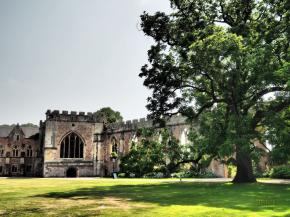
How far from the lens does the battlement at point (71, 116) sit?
54.4 metres

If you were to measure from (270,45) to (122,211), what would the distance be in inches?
619

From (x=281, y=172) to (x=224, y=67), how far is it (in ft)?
52.3

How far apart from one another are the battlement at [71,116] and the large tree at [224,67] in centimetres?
3171

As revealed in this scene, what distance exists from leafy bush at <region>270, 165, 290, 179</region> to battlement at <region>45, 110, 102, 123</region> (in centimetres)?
3232

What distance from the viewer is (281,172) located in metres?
33.1

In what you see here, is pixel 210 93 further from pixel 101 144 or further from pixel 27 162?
pixel 27 162

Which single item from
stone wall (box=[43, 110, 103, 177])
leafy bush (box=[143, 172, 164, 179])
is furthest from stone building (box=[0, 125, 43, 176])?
leafy bush (box=[143, 172, 164, 179])

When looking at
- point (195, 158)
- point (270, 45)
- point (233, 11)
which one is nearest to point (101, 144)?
point (195, 158)

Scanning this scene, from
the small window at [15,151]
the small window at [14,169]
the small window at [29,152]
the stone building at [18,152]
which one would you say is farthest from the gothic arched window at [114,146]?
the small window at [14,169]

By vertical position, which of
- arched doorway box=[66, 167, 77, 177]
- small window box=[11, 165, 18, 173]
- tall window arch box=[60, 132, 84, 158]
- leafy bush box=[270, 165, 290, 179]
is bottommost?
leafy bush box=[270, 165, 290, 179]

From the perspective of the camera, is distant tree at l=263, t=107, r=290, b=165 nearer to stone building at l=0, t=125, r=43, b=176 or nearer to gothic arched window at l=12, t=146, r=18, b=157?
stone building at l=0, t=125, r=43, b=176

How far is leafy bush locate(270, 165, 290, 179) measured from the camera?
32572mm

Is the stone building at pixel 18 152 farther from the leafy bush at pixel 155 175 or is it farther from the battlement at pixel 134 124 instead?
the leafy bush at pixel 155 175

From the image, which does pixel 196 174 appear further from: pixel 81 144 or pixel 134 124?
pixel 81 144
